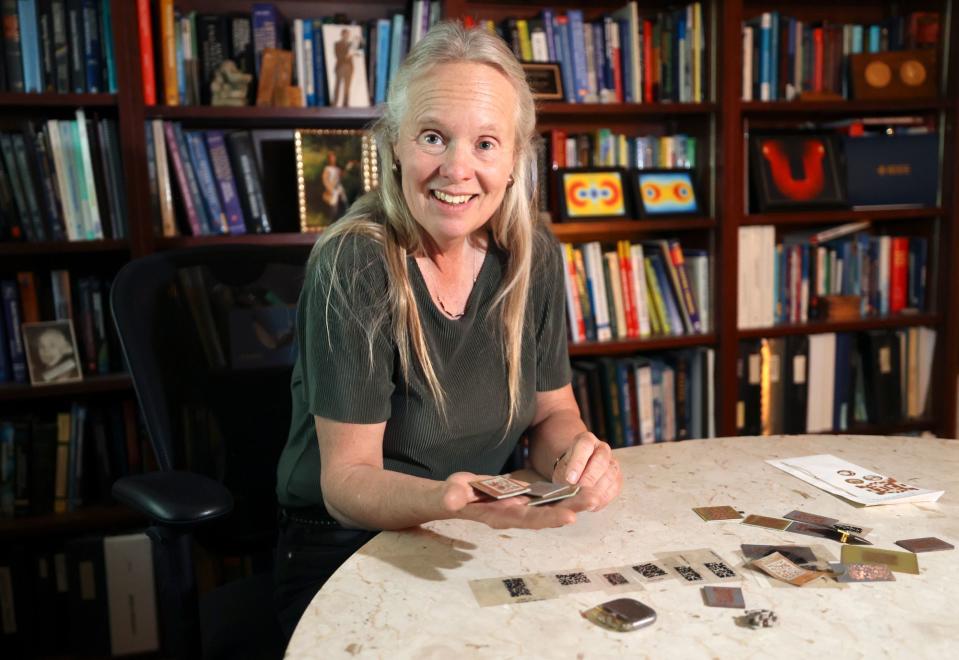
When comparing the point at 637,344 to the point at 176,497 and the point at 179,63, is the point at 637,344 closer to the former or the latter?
the point at 179,63

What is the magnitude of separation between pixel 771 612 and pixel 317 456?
2.31 ft

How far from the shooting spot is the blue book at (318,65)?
2.25m

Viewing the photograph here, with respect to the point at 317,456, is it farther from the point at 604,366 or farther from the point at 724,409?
the point at 724,409

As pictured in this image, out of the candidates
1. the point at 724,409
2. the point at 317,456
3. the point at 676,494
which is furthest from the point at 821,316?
the point at 317,456

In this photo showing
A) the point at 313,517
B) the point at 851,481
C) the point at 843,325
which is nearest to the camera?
the point at 851,481

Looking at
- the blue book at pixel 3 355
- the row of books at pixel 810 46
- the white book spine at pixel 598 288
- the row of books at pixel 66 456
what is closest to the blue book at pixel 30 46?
the blue book at pixel 3 355

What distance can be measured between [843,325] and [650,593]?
7.09 ft

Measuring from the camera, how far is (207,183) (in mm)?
2195

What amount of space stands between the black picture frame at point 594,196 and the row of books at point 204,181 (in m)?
0.86

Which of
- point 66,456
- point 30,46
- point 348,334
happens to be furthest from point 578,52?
point 66,456

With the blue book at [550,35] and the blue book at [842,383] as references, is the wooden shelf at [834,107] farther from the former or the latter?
the blue book at [842,383]

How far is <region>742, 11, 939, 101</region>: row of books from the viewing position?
8.55ft

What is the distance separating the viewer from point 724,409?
2.64 metres

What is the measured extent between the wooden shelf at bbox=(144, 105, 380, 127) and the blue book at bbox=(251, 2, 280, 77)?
145 millimetres
